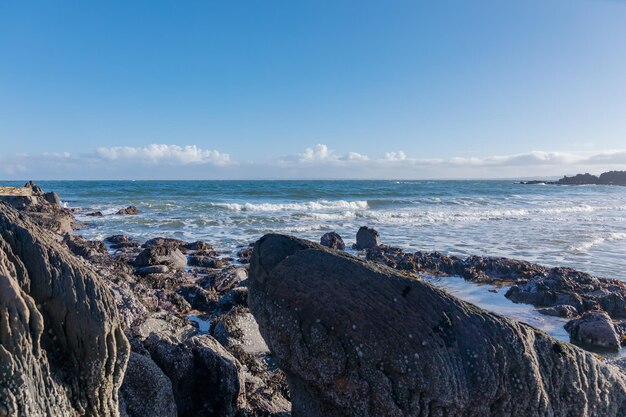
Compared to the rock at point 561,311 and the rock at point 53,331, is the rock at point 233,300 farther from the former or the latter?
the rock at point 561,311

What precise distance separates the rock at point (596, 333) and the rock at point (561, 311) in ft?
3.45

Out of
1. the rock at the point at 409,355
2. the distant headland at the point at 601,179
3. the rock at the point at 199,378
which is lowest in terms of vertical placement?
the rock at the point at 199,378

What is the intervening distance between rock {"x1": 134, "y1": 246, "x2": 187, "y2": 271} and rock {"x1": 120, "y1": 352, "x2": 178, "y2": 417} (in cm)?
779

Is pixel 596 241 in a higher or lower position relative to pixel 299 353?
lower

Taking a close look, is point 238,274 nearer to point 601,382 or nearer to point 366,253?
point 366,253

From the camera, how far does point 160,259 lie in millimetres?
10969

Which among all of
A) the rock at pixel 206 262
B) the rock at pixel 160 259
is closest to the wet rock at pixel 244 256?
the rock at pixel 206 262

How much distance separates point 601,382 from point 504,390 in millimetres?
951

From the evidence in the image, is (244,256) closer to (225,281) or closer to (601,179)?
(225,281)

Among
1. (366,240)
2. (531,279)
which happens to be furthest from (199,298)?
(366,240)

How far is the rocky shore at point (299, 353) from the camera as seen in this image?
2605mm

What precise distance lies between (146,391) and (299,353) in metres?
1.21

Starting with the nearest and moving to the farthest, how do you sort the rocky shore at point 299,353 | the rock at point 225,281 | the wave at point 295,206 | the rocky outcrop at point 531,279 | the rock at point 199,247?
1. the rocky shore at point 299,353
2. the rocky outcrop at point 531,279
3. the rock at point 225,281
4. the rock at point 199,247
5. the wave at point 295,206

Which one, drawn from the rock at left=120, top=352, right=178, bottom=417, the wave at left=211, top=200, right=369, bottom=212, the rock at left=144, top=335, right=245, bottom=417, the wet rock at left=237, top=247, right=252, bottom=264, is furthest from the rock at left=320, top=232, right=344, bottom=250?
the wave at left=211, top=200, right=369, bottom=212
